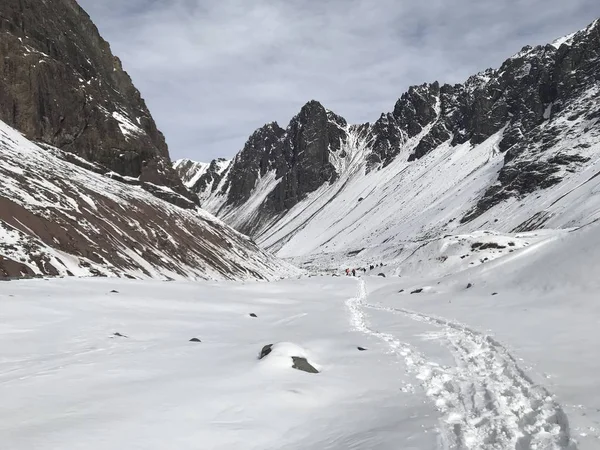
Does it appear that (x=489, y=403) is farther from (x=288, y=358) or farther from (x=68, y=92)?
(x=68, y=92)

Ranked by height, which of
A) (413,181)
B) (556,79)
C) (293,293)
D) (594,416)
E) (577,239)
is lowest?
(293,293)

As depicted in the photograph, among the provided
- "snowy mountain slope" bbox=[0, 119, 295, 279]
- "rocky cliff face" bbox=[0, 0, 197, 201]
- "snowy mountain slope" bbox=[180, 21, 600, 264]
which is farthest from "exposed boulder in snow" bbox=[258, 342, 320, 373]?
"rocky cliff face" bbox=[0, 0, 197, 201]

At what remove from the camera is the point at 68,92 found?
8088 centimetres

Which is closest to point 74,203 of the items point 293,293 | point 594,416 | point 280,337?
point 293,293

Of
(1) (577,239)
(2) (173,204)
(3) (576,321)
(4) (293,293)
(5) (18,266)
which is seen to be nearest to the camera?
(3) (576,321)

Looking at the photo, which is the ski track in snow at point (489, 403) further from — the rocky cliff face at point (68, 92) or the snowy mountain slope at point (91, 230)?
the rocky cliff face at point (68, 92)

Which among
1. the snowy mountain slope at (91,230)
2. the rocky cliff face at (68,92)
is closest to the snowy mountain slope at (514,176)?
the snowy mountain slope at (91,230)

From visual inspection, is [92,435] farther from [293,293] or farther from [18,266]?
[293,293]

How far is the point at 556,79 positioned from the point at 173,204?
15427 centimetres

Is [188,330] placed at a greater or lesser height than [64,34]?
lesser

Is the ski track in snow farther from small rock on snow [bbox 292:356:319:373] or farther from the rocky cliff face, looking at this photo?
the rocky cliff face

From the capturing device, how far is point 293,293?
39750mm

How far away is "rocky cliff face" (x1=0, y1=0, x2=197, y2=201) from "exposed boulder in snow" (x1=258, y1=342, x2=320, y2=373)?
7732cm

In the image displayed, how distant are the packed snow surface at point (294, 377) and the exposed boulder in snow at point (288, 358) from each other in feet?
0.20
